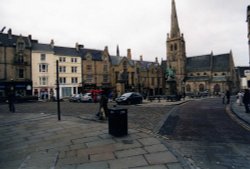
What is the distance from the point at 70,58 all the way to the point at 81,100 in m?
19.5

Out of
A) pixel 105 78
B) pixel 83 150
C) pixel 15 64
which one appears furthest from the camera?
pixel 105 78

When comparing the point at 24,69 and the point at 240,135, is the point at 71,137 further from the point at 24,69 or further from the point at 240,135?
the point at 24,69

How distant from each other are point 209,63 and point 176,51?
12438 mm

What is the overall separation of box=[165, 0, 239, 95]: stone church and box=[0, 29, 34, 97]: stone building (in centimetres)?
4563

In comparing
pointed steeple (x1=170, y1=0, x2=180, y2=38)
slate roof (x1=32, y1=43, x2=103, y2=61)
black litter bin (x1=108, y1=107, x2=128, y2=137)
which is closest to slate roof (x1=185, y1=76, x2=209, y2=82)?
pointed steeple (x1=170, y1=0, x2=180, y2=38)

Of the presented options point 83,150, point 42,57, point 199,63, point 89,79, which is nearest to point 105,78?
point 89,79

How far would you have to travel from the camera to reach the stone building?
4397 cm

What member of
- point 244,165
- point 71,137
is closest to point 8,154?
point 71,137

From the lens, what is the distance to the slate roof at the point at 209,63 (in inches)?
3006

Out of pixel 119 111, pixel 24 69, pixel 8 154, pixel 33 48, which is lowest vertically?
pixel 8 154

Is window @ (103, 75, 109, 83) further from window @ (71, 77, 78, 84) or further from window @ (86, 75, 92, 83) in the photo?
window @ (71, 77, 78, 84)

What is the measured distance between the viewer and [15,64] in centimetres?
4544

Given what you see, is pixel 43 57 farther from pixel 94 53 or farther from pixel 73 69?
pixel 94 53

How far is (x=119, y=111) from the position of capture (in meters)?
9.02
